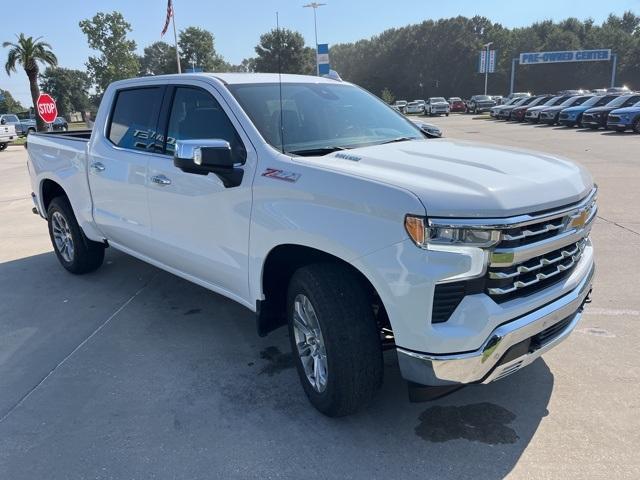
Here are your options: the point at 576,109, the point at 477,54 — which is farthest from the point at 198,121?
the point at 477,54

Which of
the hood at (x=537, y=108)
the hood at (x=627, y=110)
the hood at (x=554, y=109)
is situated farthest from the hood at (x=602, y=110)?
the hood at (x=537, y=108)

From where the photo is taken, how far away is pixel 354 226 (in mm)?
2557

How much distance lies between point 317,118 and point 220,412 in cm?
195

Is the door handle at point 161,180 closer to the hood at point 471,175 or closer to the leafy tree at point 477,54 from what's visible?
the hood at point 471,175

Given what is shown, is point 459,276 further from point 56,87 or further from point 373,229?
point 56,87

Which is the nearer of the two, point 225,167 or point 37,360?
point 225,167

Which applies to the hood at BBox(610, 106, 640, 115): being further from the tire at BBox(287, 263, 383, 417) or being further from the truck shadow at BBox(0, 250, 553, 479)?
the tire at BBox(287, 263, 383, 417)

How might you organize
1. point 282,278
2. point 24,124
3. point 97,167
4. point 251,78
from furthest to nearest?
point 24,124
point 97,167
point 251,78
point 282,278

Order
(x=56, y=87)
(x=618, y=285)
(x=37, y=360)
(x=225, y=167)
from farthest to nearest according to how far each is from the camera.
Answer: (x=56, y=87) < (x=618, y=285) < (x=37, y=360) < (x=225, y=167)

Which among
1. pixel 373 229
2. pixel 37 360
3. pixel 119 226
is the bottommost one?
pixel 37 360

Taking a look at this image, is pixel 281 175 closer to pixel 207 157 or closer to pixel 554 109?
pixel 207 157

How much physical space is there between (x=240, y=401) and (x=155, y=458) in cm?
64

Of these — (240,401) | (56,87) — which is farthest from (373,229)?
(56,87)

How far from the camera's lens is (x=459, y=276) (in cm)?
233
